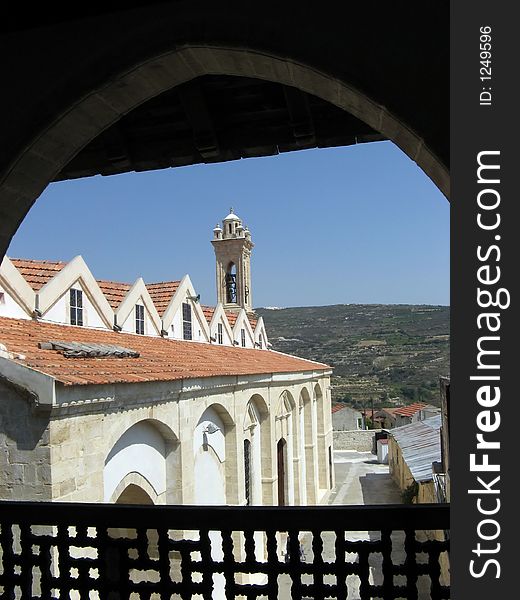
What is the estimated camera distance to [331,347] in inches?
2783

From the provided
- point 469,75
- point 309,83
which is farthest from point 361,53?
point 469,75

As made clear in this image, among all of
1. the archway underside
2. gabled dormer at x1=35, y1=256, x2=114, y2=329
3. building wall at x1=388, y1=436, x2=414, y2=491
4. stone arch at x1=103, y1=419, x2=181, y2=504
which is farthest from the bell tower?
the archway underside

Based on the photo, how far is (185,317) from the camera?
17078mm

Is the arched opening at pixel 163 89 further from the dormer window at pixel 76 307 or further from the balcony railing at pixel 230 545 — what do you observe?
the dormer window at pixel 76 307

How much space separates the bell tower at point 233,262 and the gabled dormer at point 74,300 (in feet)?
44.8

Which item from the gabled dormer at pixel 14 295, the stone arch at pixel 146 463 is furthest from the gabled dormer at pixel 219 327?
the gabled dormer at pixel 14 295

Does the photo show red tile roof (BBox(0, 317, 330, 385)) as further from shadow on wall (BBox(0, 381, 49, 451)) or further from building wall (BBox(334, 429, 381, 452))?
building wall (BBox(334, 429, 381, 452))

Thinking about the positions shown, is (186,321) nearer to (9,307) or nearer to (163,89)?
(9,307)

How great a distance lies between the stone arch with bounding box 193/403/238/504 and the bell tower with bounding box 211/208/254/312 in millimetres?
12686

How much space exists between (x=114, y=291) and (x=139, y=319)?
1.06 meters

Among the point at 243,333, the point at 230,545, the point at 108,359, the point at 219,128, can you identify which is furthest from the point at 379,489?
the point at 230,545

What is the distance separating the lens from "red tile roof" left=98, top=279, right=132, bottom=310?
44.9 ft

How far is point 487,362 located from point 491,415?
0.13m

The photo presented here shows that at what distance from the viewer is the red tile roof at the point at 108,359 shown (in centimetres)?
704
